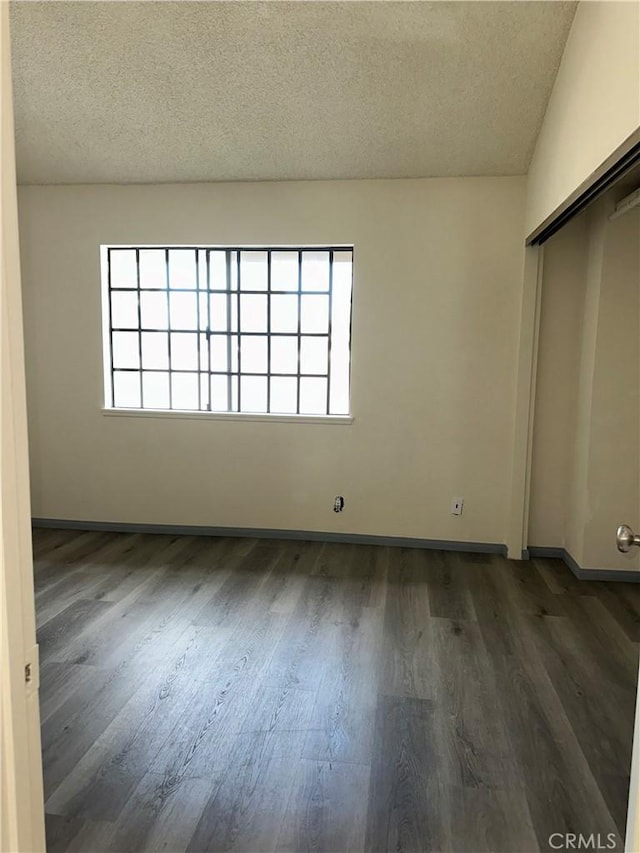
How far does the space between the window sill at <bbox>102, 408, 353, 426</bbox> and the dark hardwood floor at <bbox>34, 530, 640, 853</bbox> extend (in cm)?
112

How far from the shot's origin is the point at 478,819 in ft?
5.74

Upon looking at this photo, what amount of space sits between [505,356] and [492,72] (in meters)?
1.77

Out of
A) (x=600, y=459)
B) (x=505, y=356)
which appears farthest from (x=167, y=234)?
(x=600, y=459)

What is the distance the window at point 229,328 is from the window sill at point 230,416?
0.12m

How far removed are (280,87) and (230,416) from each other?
226 cm

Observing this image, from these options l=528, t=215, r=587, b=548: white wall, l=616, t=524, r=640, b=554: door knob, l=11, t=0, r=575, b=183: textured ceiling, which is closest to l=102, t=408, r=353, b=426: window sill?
l=528, t=215, r=587, b=548: white wall

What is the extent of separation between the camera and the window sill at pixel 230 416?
168 inches

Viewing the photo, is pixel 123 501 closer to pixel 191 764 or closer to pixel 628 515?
pixel 191 764

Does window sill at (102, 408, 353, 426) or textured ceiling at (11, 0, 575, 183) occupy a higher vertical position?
textured ceiling at (11, 0, 575, 183)

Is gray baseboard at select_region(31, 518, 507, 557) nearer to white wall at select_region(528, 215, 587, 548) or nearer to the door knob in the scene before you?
white wall at select_region(528, 215, 587, 548)

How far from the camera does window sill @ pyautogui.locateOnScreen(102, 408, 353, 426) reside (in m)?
4.26

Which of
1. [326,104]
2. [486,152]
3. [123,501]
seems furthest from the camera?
[123,501]

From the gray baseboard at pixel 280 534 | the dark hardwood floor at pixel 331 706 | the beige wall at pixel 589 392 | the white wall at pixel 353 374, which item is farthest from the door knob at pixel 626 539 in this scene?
the gray baseboard at pixel 280 534

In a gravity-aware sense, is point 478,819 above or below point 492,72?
below
